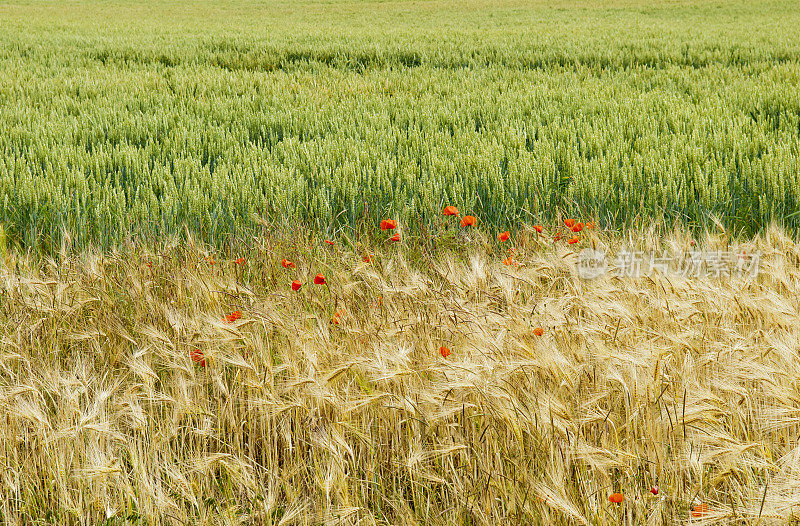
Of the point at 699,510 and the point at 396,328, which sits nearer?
the point at 699,510

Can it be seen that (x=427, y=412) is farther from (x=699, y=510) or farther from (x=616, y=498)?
(x=699, y=510)

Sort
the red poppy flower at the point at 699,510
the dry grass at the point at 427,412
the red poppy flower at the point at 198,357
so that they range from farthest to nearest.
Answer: the red poppy flower at the point at 198,357 → the dry grass at the point at 427,412 → the red poppy flower at the point at 699,510

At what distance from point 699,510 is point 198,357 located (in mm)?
1345

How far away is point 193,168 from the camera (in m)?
3.88

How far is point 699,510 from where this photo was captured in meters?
1.21

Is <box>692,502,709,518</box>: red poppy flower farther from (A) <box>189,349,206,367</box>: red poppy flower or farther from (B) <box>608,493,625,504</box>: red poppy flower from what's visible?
(A) <box>189,349,206,367</box>: red poppy flower

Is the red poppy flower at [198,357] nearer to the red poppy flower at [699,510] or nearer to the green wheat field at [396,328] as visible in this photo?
the green wheat field at [396,328]

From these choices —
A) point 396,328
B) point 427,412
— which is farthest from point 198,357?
point 427,412

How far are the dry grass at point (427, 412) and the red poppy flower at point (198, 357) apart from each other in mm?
27

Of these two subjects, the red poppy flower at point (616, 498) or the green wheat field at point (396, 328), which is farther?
the green wheat field at point (396, 328)

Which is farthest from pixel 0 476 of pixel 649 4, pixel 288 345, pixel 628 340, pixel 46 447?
pixel 649 4

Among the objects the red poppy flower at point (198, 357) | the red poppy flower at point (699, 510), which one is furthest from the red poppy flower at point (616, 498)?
A: the red poppy flower at point (198, 357)

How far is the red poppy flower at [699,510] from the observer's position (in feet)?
3.86

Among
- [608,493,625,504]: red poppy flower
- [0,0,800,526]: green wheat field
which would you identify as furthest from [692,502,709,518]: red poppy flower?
[608,493,625,504]: red poppy flower
